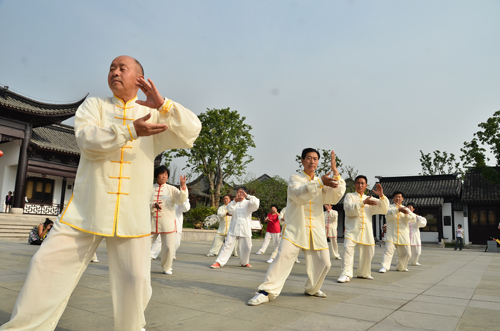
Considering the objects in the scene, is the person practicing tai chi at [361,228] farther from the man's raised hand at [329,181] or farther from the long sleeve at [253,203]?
the man's raised hand at [329,181]

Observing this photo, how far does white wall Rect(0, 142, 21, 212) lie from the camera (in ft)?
68.4

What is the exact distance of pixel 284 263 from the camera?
4402mm

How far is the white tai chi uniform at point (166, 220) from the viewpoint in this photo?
21.0 ft

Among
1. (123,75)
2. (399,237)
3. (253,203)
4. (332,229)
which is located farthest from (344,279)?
(332,229)

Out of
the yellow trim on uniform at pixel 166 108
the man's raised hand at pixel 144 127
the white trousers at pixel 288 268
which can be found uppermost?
the yellow trim on uniform at pixel 166 108

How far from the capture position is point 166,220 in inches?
264

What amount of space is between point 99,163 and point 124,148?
19cm

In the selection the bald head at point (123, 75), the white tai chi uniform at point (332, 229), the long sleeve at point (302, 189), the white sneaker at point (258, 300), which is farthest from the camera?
the white tai chi uniform at point (332, 229)

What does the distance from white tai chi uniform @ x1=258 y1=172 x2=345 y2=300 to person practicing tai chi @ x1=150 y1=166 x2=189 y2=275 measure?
7.31ft

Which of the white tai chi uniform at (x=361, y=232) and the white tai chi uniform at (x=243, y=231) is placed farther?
the white tai chi uniform at (x=243, y=231)

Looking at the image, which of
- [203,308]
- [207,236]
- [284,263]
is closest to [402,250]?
[284,263]

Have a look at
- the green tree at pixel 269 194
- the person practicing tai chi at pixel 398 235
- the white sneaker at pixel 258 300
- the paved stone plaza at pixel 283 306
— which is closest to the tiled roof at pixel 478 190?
the green tree at pixel 269 194

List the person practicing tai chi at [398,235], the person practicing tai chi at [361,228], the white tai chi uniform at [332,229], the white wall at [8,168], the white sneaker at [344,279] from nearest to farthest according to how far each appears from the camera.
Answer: the white sneaker at [344,279]
the person practicing tai chi at [361,228]
the person practicing tai chi at [398,235]
the white tai chi uniform at [332,229]
the white wall at [8,168]

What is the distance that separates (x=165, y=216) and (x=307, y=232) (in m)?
3.06
